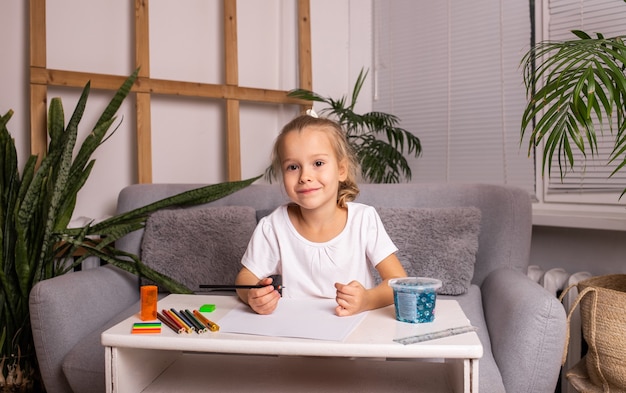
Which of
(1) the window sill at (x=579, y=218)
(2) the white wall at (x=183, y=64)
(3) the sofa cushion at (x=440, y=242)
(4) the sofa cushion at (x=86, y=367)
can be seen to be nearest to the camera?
(4) the sofa cushion at (x=86, y=367)

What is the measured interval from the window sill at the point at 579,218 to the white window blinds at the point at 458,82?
0.23m

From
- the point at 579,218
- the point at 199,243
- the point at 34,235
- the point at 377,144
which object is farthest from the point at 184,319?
the point at 377,144

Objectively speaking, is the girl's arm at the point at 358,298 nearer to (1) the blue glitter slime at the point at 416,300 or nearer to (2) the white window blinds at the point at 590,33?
(1) the blue glitter slime at the point at 416,300

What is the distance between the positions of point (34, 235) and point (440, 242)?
1550 mm

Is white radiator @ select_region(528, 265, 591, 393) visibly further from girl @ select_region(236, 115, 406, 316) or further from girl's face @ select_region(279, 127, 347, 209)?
girl's face @ select_region(279, 127, 347, 209)

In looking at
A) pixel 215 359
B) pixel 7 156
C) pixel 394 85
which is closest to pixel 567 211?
pixel 394 85

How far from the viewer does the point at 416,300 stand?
4.45 feet

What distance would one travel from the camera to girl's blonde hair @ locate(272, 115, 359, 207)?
183 cm

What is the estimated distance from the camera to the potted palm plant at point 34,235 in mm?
2363

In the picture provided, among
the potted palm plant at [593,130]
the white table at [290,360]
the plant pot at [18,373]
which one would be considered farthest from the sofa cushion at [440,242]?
the plant pot at [18,373]

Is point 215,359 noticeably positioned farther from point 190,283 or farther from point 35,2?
point 35,2

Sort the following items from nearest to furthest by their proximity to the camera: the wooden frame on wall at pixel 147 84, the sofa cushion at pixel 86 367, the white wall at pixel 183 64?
the sofa cushion at pixel 86 367 < the wooden frame on wall at pixel 147 84 < the white wall at pixel 183 64

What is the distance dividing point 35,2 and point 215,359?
6.29 feet

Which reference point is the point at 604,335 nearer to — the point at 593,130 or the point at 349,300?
the point at 593,130
